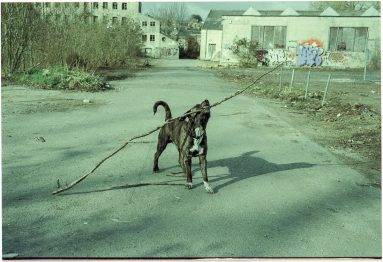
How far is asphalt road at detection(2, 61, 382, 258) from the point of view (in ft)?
13.3

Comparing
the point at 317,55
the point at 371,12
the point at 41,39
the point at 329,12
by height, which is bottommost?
the point at 317,55

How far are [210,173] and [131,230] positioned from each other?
2.39 meters

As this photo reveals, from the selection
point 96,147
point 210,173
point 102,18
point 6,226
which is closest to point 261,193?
point 210,173

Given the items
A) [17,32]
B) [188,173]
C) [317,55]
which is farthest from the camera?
[317,55]

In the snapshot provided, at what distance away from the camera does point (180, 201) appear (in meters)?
5.24

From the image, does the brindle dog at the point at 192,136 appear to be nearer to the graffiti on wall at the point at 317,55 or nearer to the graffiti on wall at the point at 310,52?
the graffiti on wall at the point at 310,52

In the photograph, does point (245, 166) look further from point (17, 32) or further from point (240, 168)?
point (17, 32)

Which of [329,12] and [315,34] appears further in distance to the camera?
[315,34]

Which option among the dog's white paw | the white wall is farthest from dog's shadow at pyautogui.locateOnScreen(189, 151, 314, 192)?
the white wall

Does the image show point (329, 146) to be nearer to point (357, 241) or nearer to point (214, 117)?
point (214, 117)

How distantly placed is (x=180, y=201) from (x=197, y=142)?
29.3 inches

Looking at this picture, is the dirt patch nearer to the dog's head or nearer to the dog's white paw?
the dog's white paw

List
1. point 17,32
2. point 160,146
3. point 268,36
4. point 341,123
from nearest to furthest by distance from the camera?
point 160,146
point 341,123
point 17,32
point 268,36

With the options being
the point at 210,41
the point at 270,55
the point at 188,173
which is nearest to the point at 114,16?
the point at 270,55
